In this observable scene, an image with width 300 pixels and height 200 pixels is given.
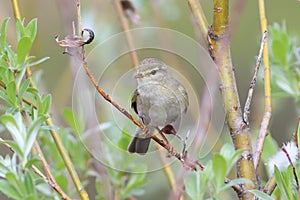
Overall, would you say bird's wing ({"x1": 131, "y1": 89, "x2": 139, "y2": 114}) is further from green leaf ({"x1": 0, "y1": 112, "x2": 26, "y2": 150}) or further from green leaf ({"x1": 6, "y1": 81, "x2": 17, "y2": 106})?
green leaf ({"x1": 0, "y1": 112, "x2": 26, "y2": 150})

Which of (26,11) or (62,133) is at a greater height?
(26,11)

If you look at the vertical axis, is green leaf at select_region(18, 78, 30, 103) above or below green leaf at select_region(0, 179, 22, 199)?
above

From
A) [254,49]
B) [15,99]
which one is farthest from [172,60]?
[254,49]

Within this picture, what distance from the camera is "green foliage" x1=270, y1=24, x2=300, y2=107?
1.27 meters

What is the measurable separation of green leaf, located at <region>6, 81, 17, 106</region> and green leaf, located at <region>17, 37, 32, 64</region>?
2.4 inches

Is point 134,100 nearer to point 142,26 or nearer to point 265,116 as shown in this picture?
point 265,116

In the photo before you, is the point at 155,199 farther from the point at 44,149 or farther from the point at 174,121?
the point at 174,121

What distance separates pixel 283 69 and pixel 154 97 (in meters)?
0.29

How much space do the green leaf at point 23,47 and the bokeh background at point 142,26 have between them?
0.06 m

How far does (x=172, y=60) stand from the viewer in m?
1.64

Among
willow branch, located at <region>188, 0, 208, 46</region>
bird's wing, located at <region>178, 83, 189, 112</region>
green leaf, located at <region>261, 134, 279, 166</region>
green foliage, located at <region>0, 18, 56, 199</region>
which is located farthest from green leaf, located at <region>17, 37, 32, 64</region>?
green leaf, located at <region>261, 134, 279, 166</region>

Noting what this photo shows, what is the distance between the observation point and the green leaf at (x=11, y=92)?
0.82 m

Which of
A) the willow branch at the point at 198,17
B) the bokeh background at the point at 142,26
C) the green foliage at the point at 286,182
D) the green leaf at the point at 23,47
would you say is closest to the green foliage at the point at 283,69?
the bokeh background at the point at 142,26

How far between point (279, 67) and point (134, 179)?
15.9 inches
